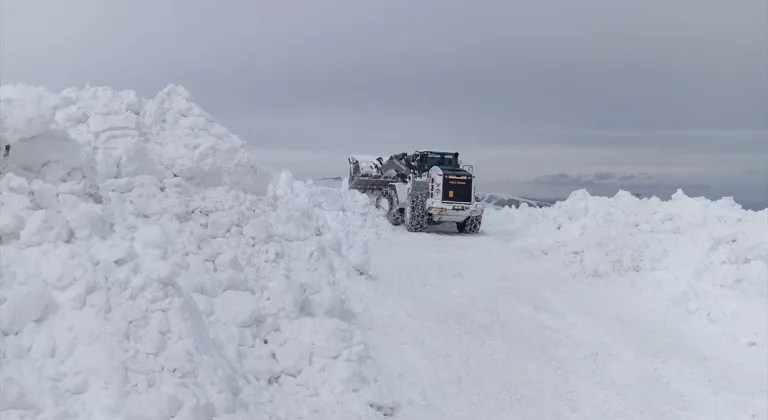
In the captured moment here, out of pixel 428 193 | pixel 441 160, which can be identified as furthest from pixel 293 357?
pixel 441 160

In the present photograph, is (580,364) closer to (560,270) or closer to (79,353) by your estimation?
(560,270)

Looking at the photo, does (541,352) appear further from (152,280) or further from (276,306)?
(152,280)

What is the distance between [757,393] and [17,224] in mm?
8787

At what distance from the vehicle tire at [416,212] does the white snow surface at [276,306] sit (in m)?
4.44

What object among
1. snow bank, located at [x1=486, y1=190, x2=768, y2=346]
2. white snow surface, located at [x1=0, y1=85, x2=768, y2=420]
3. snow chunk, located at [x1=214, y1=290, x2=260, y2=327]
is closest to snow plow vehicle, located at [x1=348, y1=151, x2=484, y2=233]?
snow bank, located at [x1=486, y1=190, x2=768, y2=346]

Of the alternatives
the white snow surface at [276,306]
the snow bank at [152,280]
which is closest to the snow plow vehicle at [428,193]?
the white snow surface at [276,306]

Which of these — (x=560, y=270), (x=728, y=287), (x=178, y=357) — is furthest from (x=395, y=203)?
(x=178, y=357)

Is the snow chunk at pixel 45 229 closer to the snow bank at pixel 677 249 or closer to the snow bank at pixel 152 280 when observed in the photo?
the snow bank at pixel 152 280

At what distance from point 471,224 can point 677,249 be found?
6355 mm

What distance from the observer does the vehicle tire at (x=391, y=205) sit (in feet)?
63.8

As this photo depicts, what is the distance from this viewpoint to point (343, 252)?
11.7 metres

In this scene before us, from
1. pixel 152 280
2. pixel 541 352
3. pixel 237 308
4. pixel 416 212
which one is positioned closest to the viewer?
pixel 152 280

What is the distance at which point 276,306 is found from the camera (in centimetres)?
725

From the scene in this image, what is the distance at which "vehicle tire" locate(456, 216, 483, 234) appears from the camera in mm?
18266
